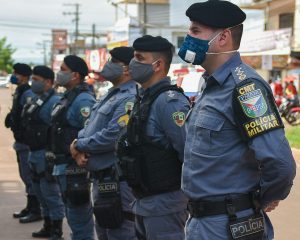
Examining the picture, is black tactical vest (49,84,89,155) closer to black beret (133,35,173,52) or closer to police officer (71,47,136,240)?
police officer (71,47,136,240)

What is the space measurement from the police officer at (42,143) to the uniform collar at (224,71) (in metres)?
3.55

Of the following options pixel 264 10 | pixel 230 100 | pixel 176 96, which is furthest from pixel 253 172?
pixel 264 10

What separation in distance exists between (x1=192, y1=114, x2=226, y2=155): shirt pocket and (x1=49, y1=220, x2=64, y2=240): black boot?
11.9 feet

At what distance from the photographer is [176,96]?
361cm

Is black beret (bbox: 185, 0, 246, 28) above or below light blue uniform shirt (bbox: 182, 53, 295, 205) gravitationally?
above

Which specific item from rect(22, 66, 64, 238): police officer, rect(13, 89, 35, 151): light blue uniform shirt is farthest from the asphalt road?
rect(13, 89, 35, 151): light blue uniform shirt

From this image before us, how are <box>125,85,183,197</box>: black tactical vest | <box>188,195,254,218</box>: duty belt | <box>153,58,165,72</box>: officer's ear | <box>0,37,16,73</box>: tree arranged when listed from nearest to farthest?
<box>188,195,254,218</box>: duty belt < <box>125,85,183,197</box>: black tactical vest < <box>153,58,165,72</box>: officer's ear < <box>0,37,16,73</box>: tree

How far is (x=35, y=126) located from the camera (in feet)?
20.7

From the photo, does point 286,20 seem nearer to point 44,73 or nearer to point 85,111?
point 44,73

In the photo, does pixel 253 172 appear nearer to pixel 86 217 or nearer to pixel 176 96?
pixel 176 96

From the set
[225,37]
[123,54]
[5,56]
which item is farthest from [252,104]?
[5,56]

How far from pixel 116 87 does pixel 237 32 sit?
1.96 m

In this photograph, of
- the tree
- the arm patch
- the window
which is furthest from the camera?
the tree

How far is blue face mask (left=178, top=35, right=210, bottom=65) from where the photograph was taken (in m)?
2.71
